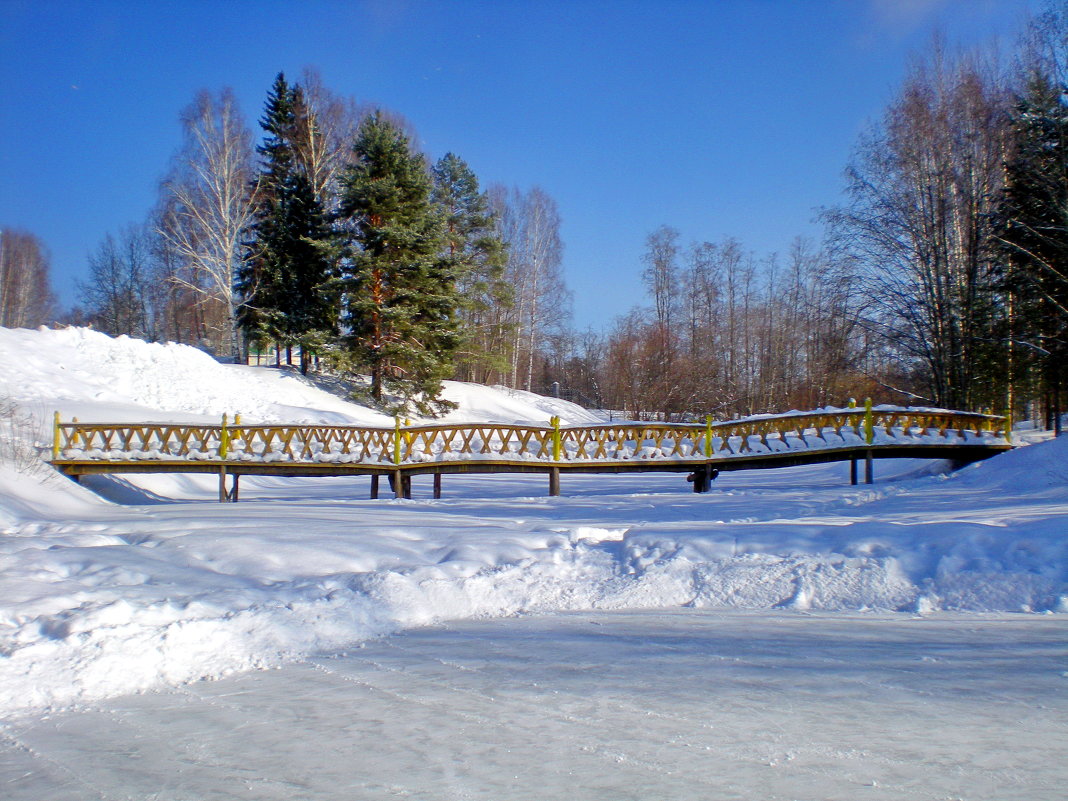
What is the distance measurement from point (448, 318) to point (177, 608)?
2852cm

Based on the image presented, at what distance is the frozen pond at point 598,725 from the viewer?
2.99 metres

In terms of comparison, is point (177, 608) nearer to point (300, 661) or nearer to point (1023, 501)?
point (300, 661)

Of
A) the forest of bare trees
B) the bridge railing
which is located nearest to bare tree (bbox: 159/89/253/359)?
the forest of bare trees

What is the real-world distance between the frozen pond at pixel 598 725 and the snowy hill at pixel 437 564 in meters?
0.51

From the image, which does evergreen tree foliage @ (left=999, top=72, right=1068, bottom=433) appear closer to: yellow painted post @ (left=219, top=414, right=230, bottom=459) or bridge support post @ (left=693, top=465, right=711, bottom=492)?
bridge support post @ (left=693, top=465, right=711, bottom=492)

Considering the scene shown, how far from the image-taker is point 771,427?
16.3 m

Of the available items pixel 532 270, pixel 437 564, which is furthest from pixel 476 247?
pixel 437 564

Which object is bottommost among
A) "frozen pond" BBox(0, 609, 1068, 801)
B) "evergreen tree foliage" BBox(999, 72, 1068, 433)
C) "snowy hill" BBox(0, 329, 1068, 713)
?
"frozen pond" BBox(0, 609, 1068, 801)

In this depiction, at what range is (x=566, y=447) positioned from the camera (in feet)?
54.5

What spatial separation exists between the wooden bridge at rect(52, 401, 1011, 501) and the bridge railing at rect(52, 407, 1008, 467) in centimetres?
2

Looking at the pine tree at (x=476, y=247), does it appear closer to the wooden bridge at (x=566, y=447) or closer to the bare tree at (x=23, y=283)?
the wooden bridge at (x=566, y=447)

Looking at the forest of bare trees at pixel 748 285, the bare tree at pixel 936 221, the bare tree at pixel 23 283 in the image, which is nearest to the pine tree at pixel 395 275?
the forest of bare trees at pixel 748 285

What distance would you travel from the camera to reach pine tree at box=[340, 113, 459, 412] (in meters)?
30.8

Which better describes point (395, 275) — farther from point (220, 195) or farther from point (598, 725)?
point (598, 725)
